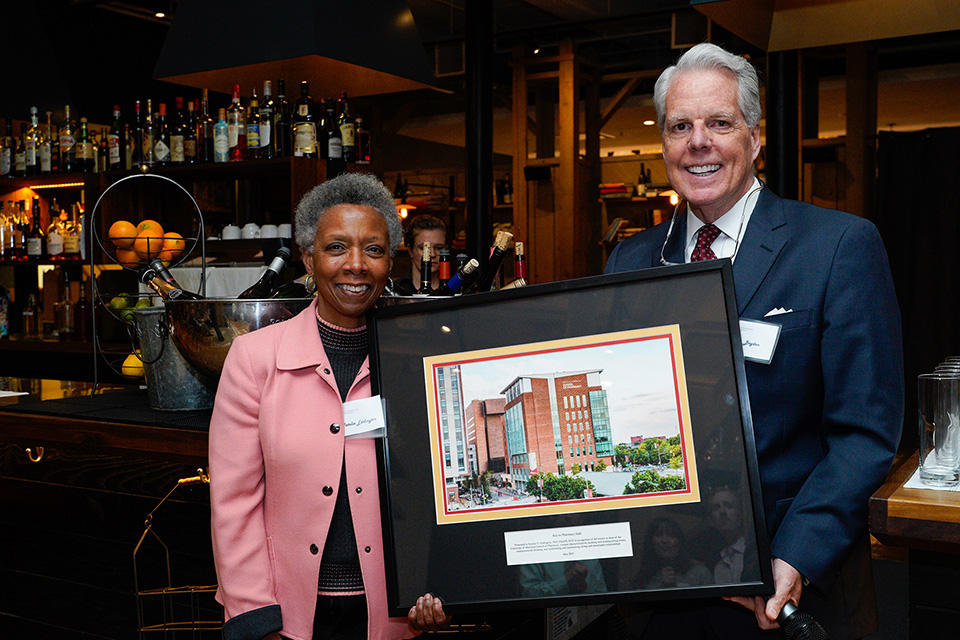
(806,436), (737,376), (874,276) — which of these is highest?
(874,276)

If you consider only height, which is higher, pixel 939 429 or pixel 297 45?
pixel 297 45

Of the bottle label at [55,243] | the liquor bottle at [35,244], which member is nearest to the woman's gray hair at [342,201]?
the bottle label at [55,243]

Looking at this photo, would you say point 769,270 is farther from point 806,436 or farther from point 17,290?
point 17,290

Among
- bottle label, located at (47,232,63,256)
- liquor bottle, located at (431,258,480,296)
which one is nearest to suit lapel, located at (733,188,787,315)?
liquor bottle, located at (431,258,480,296)

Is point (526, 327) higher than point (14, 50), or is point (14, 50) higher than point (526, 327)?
point (14, 50)

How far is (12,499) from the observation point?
289 cm

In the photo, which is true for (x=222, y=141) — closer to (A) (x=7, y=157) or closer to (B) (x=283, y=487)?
(A) (x=7, y=157)

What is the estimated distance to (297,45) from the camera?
3.00 meters

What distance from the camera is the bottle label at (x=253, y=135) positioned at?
3.74 metres

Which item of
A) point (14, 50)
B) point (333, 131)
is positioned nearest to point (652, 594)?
point (333, 131)

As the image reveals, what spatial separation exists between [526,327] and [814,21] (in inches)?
Answer: 80.5

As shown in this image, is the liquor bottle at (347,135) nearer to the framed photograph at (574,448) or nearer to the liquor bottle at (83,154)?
the liquor bottle at (83,154)

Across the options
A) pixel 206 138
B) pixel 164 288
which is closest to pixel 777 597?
pixel 164 288

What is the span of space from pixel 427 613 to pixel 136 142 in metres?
3.62
